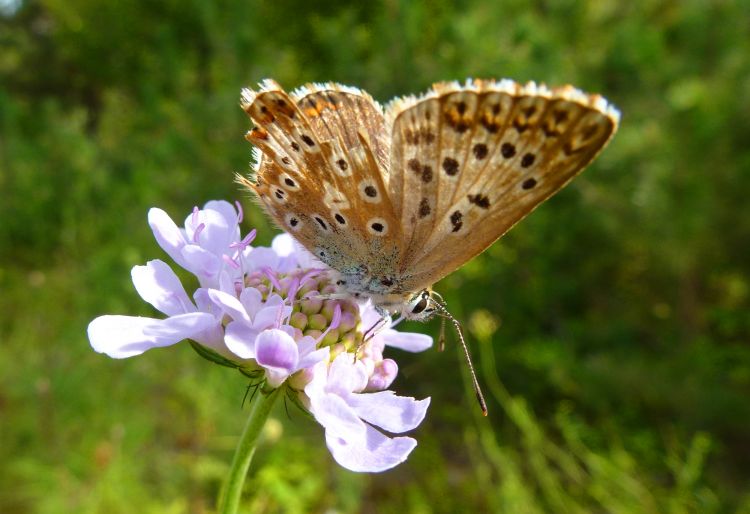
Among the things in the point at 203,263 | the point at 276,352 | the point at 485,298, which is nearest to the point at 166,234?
the point at 203,263

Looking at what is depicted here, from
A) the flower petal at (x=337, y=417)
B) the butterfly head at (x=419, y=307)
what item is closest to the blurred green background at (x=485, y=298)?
the butterfly head at (x=419, y=307)

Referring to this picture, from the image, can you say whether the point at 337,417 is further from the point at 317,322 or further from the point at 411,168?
the point at 411,168

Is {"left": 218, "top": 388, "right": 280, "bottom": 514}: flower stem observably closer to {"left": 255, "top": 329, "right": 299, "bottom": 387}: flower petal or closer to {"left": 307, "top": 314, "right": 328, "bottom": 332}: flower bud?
{"left": 255, "top": 329, "right": 299, "bottom": 387}: flower petal

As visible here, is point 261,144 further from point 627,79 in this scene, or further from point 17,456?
point 627,79

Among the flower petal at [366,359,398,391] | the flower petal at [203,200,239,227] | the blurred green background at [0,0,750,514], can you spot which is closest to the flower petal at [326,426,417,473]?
the flower petal at [366,359,398,391]

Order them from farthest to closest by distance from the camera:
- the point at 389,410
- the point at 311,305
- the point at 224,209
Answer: the point at 224,209
the point at 311,305
the point at 389,410

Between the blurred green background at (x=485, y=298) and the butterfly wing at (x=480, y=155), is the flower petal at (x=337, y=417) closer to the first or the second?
the butterfly wing at (x=480, y=155)

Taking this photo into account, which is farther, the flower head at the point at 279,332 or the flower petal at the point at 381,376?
the flower petal at the point at 381,376
